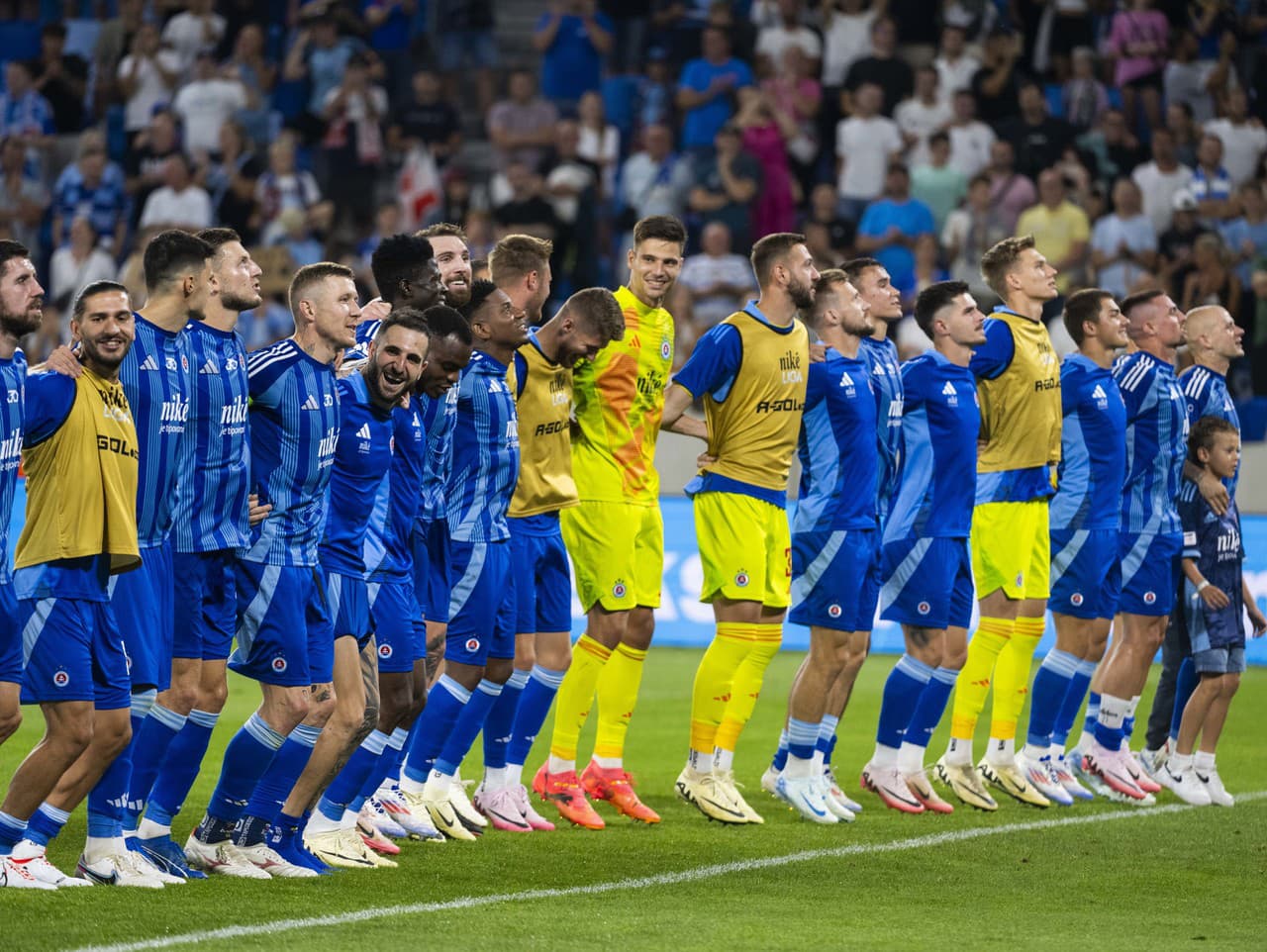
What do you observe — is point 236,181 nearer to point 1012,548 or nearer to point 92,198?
point 92,198

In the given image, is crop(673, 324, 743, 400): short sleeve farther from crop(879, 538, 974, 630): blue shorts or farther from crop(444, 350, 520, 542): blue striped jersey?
crop(879, 538, 974, 630): blue shorts

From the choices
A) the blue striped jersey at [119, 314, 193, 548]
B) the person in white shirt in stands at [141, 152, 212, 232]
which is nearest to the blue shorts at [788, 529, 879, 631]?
the blue striped jersey at [119, 314, 193, 548]

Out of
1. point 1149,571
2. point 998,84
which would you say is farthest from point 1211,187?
point 1149,571

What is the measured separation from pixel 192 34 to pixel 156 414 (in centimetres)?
1541

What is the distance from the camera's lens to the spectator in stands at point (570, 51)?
21219mm

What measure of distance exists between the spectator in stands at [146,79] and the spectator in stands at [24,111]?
0.86m

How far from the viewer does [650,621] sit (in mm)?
9930

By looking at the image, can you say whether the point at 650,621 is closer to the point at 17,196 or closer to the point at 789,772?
the point at 789,772

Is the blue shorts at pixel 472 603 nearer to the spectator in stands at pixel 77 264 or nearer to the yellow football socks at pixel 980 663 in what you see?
the yellow football socks at pixel 980 663

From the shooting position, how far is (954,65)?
65.3ft

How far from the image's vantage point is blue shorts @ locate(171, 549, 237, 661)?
757 centimetres

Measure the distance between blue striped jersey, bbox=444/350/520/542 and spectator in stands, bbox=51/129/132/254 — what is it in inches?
510

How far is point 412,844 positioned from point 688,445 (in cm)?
869

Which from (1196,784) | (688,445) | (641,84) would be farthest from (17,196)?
(1196,784)
